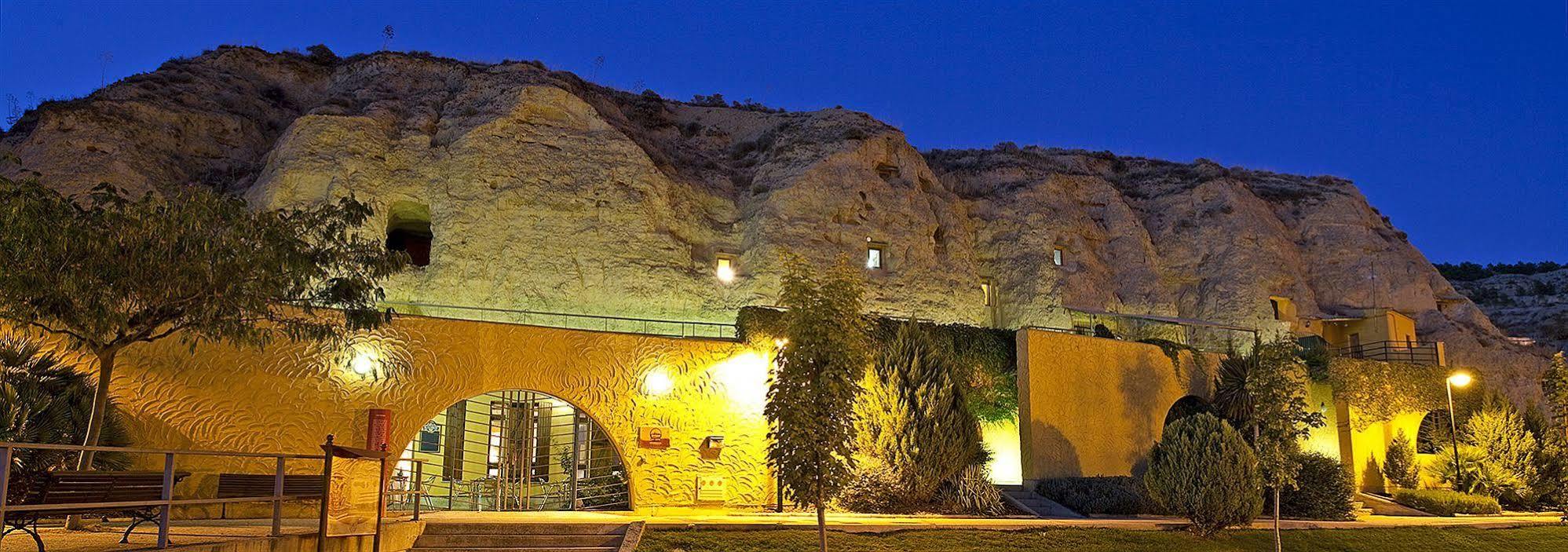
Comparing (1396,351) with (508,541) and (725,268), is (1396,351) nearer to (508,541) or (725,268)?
(725,268)

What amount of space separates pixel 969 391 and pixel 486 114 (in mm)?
13269

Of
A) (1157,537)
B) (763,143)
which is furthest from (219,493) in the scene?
(763,143)

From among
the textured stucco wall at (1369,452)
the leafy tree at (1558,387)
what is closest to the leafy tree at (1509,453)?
the leafy tree at (1558,387)

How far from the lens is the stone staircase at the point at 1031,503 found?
1911 centimetres

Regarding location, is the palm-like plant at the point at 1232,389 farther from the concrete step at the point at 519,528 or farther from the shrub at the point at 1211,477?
the concrete step at the point at 519,528

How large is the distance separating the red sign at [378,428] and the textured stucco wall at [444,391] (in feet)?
0.62

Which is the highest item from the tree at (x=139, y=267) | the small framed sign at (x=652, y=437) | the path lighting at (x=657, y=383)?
the tree at (x=139, y=267)

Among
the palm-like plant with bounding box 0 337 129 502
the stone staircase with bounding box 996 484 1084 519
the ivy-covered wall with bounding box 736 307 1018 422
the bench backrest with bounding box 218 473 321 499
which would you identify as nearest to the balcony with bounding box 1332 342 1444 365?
the ivy-covered wall with bounding box 736 307 1018 422

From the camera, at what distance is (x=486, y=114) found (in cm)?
2603

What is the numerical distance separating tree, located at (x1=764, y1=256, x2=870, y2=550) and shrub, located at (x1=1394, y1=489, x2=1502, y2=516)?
16.5 metres

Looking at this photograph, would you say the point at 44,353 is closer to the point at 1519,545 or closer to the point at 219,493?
the point at 219,493

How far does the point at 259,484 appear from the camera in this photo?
12516mm

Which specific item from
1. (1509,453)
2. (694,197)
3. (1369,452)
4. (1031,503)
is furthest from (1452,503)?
(694,197)

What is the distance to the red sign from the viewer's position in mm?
15812
